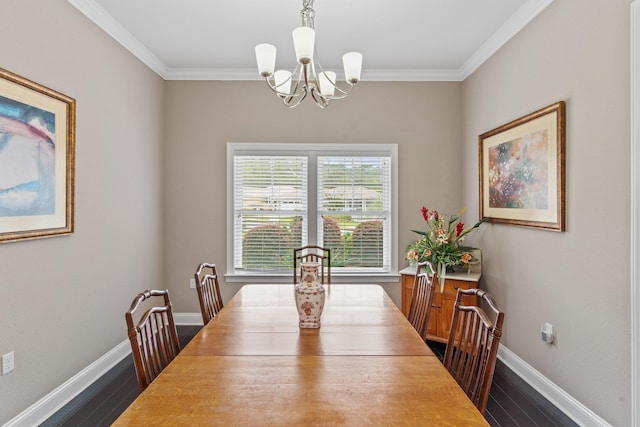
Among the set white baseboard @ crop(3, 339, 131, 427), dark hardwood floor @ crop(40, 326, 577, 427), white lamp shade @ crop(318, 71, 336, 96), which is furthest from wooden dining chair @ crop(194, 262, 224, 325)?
white lamp shade @ crop(318, 71, 336, 96)

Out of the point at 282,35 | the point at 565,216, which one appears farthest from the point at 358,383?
the point at 282,35

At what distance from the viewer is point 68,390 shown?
8.75 ft

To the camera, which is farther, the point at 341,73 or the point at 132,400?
the point at 341,73

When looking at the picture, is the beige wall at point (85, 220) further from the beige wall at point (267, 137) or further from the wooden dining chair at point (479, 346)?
the wooden dining chair at point (479, 346)

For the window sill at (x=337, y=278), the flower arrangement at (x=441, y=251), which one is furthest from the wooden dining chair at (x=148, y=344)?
the window sill at (x=337, y=278)

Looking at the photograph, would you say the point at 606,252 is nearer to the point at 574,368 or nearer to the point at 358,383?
the point at 574,368

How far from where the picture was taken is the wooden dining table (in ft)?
3.80

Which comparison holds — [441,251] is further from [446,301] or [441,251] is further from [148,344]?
[148,344]

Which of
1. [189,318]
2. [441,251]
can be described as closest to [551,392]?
[441,251]

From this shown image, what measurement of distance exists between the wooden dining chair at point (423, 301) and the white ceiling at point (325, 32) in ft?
6.37

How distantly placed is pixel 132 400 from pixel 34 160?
1680 mm

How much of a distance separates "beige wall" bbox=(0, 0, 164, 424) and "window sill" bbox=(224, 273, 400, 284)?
Answer: 2.77ft

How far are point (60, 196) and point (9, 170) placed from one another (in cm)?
45

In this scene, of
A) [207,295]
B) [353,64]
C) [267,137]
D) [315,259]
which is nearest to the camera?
[353,64]
